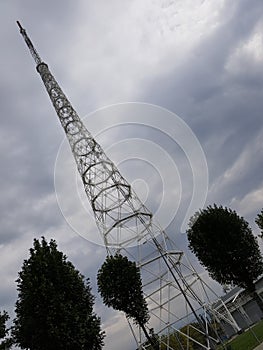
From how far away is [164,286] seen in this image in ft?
108

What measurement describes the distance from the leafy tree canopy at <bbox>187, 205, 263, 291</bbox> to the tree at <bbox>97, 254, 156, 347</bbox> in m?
7.51

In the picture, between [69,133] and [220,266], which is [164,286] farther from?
[69,133]

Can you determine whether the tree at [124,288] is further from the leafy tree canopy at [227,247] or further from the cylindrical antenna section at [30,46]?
the cylindrical antenna section at [30,46]

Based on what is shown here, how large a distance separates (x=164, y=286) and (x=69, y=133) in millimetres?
20787

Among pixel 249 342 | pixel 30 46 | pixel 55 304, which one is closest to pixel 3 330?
pixel 55 304

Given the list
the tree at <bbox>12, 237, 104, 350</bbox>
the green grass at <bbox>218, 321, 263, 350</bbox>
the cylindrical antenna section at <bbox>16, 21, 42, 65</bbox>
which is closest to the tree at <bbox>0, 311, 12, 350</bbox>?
the tree at <bbox>12, 237, 104, 350</bbox>

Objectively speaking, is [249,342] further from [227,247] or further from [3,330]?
[3,330]

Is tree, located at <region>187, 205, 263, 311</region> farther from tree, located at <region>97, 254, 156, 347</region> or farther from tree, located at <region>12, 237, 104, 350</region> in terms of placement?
tree, located at <region>12, 237, 104, 350</region>

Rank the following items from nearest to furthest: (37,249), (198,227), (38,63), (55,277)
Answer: (55,277)
(37,249)
(198,227)
(38,63)

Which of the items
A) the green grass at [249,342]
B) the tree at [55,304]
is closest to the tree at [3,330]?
the tree at [55,304]

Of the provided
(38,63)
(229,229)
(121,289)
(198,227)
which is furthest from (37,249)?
(38,63)

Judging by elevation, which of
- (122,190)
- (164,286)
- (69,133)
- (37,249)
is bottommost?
(164,286)

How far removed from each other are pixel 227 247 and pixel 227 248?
10 centimetres

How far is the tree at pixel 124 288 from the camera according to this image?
105 ft
